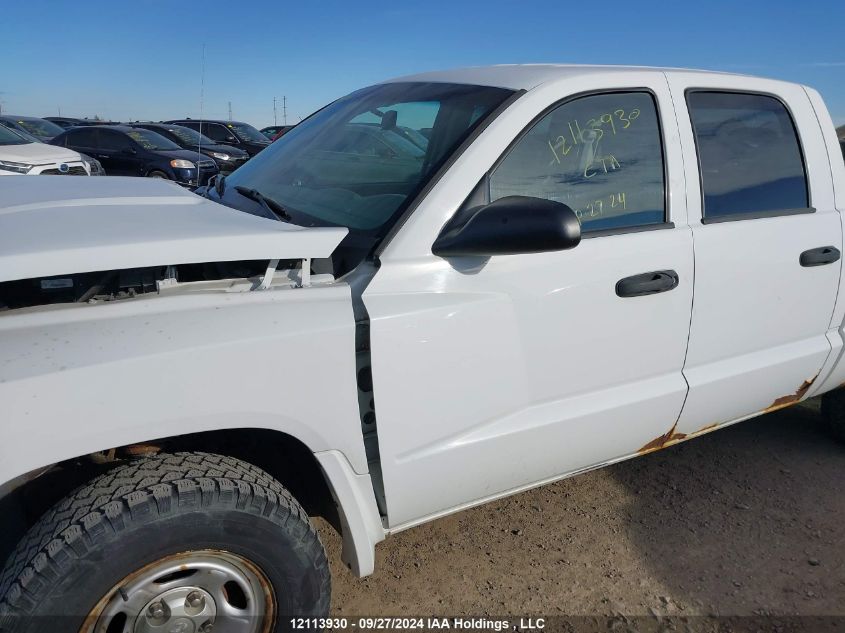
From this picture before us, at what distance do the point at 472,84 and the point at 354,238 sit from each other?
80 centimetres

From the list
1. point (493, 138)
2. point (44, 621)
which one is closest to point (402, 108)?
point (493, 138)

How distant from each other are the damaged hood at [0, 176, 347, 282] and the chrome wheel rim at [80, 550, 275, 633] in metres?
0.75

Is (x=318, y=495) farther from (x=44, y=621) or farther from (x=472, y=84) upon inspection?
(x=472, y=84)

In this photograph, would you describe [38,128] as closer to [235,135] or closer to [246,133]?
[235,135]

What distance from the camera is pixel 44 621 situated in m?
1.50

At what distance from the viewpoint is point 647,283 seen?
2254 millimetres

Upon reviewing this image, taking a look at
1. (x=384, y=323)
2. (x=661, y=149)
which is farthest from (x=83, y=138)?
(x=384, y=323)

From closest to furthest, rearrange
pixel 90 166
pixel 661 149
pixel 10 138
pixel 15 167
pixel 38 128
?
pixel 661 149 < pixel 15 167 < pixel 10 138 < pixel 90 166 < pixel 38 128

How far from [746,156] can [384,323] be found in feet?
6.00

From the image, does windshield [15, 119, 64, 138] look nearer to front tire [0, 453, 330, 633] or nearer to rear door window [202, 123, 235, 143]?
rear door window [202, 123, 235, 143]

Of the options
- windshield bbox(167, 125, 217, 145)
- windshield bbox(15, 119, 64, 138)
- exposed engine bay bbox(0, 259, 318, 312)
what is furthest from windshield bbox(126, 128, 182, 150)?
exposed engine bay bbox(0, 259, 318, 312)

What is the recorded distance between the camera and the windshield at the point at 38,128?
14155mm

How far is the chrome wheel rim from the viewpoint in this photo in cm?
160

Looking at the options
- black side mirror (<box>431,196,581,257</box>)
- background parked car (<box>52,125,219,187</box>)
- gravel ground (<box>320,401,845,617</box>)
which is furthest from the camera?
background parked car (<box>52,125,219,187</box>)
